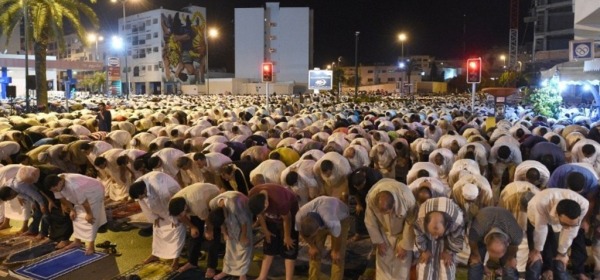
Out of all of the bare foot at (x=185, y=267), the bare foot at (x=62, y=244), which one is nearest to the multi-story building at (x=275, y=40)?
the bare foot at (x=62, y=244)

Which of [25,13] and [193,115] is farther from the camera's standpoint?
[25,13]

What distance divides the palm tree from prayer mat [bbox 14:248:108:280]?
688 inches

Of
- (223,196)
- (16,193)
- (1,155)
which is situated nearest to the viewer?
(223,196)

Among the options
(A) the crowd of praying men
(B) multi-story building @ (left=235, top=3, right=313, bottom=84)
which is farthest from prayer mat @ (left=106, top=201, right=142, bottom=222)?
(B) multi-story building @ (left=235, top=3, right=313, bottom=84)

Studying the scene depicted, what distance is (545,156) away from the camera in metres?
8.49

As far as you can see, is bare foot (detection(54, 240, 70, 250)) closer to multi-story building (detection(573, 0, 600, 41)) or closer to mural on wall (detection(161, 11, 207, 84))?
multi-story building (detection(573, 0, 600, 41))

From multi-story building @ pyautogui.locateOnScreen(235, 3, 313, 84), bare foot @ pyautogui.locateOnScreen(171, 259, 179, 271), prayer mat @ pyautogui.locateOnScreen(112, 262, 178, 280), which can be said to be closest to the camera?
prayer mat @ pyautogui.locateOnScreen(112, 262, 178, 280)

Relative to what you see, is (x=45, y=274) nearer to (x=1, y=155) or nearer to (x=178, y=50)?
(x=1, y=155)

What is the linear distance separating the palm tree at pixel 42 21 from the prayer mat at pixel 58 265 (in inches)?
688

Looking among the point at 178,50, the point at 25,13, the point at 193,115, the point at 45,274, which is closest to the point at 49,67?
the point at 25,13

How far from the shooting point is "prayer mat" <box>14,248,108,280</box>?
5.44m

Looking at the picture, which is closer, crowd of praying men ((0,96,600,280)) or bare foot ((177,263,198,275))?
crowd of praying men ((0,96,600,280))

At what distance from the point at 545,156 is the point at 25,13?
1941 centimetres

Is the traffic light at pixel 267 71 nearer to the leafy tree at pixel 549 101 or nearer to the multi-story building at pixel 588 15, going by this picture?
the multi-story building at pixel 588 15
